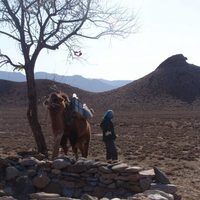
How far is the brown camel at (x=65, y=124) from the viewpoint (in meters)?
12.3

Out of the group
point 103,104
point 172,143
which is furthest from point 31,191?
point 103,104

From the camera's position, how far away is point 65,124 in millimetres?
12609

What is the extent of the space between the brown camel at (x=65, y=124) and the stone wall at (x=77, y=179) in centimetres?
110

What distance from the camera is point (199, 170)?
1555 centimetres

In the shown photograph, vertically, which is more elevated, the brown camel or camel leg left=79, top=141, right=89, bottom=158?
the brown camel

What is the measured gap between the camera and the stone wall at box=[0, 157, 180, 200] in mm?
10672

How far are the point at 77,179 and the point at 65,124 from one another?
1.86 meters

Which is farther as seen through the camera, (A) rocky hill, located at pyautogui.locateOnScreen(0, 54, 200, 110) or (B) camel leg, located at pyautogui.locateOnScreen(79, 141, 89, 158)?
(A) rocky hill, located at pyautogui.locateOnScreen(0, 54, 200, 110)

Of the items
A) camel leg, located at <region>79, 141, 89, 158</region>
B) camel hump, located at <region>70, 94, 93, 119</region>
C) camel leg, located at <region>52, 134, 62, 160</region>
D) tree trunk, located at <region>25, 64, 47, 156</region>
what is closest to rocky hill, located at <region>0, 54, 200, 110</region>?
tree trunk, located at <region>25, 64, 47, 156</region>

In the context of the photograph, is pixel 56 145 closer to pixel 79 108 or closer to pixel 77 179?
pixel 79 108

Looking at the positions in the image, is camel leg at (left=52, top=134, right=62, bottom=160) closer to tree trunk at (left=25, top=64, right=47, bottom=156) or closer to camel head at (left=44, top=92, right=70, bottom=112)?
camel head at (left=44, top=92, right=70, bottom=112)

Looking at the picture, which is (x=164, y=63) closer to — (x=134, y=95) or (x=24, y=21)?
(x=134, y=95)

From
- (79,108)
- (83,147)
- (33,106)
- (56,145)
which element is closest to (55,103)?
(79,108)

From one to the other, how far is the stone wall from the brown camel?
3.62 ft
